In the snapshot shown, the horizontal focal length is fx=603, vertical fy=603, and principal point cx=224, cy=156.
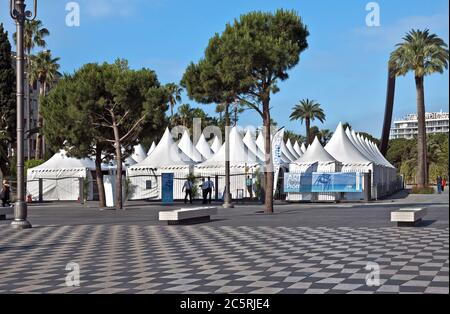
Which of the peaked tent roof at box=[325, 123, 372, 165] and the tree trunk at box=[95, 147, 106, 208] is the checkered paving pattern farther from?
the peaked tent roof at box=[325, 123, 372, 165]

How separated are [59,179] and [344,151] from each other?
2045cm

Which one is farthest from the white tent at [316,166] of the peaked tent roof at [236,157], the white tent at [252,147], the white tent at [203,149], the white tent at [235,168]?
the white tent at [203,149]

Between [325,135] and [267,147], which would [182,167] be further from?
[325,135]

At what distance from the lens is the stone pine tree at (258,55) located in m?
23.1

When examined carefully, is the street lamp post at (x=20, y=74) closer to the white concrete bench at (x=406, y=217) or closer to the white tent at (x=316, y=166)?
the white concrete bench at (x=406, y=217)

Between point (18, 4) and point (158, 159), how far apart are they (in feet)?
83.0

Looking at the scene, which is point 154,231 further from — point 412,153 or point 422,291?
point 412,153

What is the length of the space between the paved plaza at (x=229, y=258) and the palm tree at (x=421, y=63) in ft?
99.4

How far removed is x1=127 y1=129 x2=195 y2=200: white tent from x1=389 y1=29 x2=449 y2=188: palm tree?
747 inches

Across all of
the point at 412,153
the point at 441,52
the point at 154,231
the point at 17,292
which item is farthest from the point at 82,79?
the point at 412,153

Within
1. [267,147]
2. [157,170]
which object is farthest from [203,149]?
[267,147]

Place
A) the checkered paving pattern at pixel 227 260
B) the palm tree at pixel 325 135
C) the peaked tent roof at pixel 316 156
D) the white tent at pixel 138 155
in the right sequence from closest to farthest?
the checkered paving pattern at pixel 227 260 → the peaked tent roof at pixel 316 156 → the white tent at pixel 138 155 → the palm tree at pixel 325 135

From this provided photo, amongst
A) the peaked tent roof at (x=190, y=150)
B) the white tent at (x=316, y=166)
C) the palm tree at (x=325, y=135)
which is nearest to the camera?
the white tent at (x=316, y=166)

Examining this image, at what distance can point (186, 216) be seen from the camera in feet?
67.6
